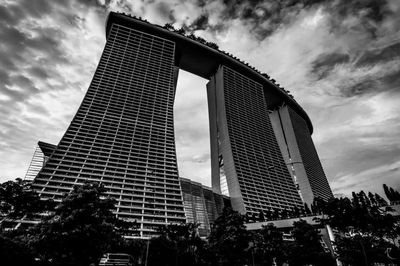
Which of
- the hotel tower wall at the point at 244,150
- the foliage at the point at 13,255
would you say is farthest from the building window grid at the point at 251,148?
the foliage at the point at 13,255

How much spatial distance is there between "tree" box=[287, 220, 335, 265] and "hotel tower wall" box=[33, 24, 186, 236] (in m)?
33.4

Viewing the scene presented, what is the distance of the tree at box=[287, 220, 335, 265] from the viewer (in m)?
38.4

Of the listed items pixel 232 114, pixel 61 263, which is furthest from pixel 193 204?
pixel 61 263

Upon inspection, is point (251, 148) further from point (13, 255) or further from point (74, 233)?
point (13, 255)

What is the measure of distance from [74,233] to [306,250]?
34.9m

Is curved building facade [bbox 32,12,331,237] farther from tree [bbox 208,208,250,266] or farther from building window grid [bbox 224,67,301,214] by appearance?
tree [bbox 208,208,250,266]

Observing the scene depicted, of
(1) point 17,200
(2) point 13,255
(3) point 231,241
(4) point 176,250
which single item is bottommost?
(2) point 13,255

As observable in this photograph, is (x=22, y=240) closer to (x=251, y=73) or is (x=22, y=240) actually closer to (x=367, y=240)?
(x=367, y=240)

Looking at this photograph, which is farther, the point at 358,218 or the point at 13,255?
the point at 358,218

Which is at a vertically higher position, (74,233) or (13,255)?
(74,233)

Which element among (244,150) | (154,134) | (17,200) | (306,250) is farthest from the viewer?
(244,150)

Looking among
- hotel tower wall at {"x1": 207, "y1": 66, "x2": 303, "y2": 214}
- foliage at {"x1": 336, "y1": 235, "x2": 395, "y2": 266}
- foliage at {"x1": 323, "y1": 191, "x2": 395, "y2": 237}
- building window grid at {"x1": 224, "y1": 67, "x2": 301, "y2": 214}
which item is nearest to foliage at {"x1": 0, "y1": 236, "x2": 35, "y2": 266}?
foliage at {"x1": 336, "y1": 235, "x2": 395, "y2": 266}

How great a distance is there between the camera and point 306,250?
39.6 meters

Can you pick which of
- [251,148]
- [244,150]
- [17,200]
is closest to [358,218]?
[17,200]
